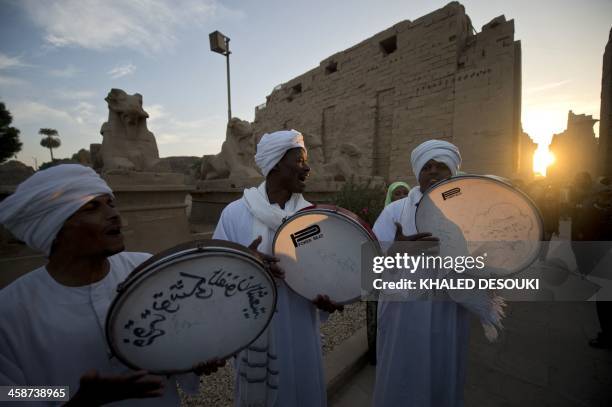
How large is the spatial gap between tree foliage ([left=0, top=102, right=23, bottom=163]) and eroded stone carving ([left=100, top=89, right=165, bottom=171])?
1131 inches

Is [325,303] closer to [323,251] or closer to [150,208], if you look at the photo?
[323,251]

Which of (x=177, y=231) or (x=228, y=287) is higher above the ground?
(x=228, y=287)

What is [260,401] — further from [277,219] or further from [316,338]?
[277,219]

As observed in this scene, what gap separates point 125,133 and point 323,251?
483 cm

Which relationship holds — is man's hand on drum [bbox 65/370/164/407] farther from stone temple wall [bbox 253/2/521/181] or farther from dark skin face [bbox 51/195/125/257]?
stone temple wall [bbox 253/2/521/181]

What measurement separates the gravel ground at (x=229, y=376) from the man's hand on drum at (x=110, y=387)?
1.58 meters

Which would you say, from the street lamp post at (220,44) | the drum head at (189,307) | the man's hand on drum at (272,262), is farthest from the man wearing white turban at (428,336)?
the street lamp post at (220,44)

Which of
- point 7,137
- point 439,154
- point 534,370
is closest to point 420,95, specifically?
point 534,370

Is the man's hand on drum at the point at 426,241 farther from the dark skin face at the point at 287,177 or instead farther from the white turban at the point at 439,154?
the dark skin face at the point at 287,177

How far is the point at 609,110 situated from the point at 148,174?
7.54 m

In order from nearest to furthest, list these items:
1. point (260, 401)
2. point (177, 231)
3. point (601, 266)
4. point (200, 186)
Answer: point (260, 401), point (601, 266), point (177, 231), point (200, 186)

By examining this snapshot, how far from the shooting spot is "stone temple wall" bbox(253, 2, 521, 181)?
31.2 ft

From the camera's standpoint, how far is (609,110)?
167 inches

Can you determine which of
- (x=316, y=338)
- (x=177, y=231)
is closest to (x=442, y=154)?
(x=316, y=338)
